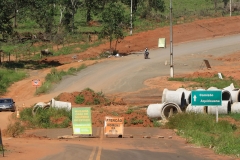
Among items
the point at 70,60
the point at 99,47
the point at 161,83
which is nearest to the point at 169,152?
the point at 161,83

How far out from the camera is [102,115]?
36.0 meters

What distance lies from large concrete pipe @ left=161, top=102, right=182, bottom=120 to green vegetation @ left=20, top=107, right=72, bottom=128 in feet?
18.0

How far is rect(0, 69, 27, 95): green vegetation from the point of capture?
183ft

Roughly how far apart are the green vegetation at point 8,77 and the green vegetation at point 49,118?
1956 cm

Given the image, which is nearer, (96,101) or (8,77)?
(96,101)

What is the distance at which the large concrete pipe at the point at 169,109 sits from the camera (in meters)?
35.1

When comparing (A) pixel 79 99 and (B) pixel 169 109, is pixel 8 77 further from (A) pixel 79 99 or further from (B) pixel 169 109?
(B) pixel 169 109

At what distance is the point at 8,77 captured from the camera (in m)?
58.4

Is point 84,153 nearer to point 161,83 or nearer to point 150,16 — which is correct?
point 161,83

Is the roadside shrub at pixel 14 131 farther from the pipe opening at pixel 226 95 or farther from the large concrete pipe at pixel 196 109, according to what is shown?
the pipe opening at pixel 226 95

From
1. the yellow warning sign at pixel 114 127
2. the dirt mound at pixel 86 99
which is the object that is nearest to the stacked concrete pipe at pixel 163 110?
the yellow warning sign at pixel 114 127

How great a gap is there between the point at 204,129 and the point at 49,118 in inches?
384

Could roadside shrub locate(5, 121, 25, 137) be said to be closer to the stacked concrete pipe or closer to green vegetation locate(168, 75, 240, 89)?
the stacked concrete pipe

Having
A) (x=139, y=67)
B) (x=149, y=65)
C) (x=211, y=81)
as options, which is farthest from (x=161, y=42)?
(x=211, y=81)
